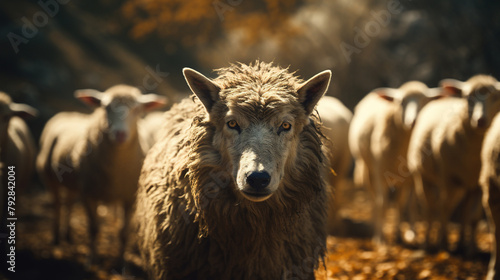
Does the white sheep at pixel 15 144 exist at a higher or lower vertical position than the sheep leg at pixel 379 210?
higher

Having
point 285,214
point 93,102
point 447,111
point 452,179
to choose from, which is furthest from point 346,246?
point 93,102

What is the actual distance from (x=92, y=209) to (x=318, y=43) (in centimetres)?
859

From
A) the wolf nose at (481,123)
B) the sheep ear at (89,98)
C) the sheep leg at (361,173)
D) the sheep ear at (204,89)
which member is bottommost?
the sheep leg at (361,173)

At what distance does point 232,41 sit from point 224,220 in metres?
9.47

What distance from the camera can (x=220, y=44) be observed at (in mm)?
11758

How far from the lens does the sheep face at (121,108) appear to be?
530 centimetres

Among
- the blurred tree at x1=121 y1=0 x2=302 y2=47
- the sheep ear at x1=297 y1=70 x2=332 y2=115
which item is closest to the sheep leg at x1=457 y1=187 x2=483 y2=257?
the sheep ear at x1=297 y1=70 x2=332 y2=115

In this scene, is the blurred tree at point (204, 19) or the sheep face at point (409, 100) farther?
the blurred tree at point (204, 19)

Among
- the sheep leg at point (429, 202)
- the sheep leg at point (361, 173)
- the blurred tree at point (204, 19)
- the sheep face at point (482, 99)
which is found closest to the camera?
the sheep face at point (482, 99)

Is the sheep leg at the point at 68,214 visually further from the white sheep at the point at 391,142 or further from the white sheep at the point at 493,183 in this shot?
the white sheep at the point at 493,183

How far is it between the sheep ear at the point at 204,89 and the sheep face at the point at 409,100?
156 inches

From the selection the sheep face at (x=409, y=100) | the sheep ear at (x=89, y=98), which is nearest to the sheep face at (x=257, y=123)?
the sheep ear at (x=89, y=98)

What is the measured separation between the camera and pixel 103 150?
18.1 ft

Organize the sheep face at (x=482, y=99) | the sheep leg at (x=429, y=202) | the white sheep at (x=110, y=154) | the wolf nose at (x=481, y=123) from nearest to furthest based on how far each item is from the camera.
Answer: the wolf nose at (x=481, y=123), the sheep face at (x=482, y=99), the white sheep at (x=110, y=154), the sheep leg at (x=429, y=202)
